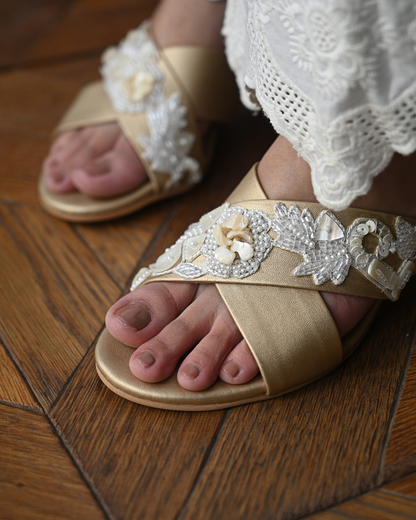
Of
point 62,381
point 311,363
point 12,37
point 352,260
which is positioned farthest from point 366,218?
point 12,37

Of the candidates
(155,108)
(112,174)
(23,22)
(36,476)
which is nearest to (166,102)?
(155,108)

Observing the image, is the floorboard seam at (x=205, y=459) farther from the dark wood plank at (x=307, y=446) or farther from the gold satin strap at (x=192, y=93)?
the gold satin strap at (x=192, y=93)

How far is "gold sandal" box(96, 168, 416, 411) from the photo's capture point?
495 mm

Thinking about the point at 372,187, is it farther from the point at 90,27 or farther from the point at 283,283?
the point at 90,27

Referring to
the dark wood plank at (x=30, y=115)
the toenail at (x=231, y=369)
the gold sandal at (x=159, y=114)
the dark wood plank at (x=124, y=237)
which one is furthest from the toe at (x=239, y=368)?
the dark wood plank at (x=30, y=115)

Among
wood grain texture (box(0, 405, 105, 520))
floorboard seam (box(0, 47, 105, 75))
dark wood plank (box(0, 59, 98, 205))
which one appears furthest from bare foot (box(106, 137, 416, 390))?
floorboard seam (box(0, 47, 105, 75))

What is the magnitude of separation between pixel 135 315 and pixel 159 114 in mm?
344

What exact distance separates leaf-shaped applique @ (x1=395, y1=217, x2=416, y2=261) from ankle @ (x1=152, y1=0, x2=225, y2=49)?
0.40 m

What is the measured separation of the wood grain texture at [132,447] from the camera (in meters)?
0.44

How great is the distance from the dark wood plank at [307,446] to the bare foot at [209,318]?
0.15 ft

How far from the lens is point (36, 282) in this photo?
2.19ft

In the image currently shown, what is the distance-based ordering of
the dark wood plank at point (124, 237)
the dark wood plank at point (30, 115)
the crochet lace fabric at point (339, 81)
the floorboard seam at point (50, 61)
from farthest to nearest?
the floorboard seam at point (50, 61), the dark wood plank at point (30, 115), the dark wood plank at point (124, 237), the crochet lace fabric at point (339, 81)

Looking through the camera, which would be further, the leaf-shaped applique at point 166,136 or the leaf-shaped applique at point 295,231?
the leaf-shaped applique at point 166,136

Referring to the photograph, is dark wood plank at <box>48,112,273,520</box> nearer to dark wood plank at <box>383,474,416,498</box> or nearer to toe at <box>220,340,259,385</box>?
toe at <box>220,340,259,385</box>
